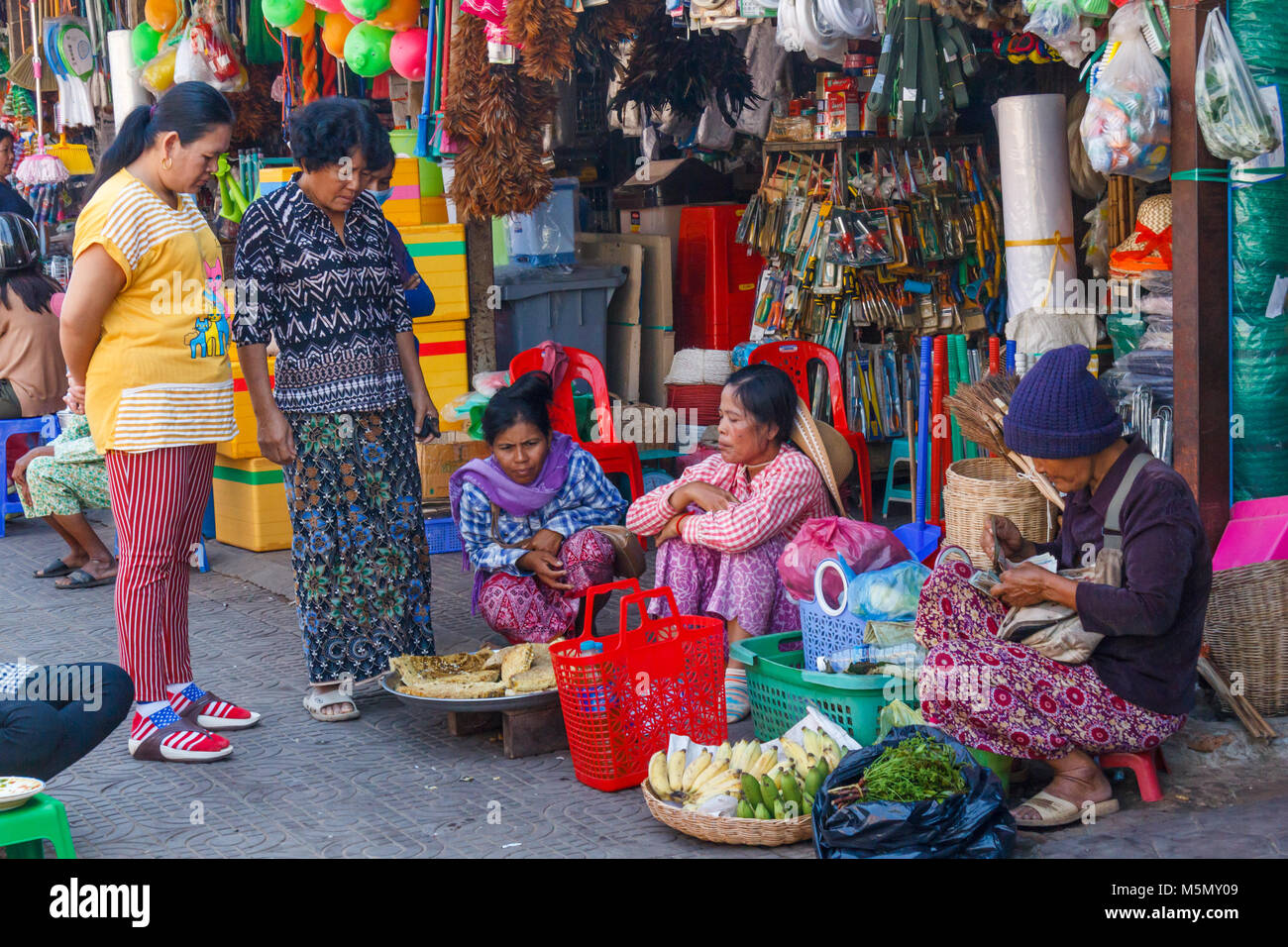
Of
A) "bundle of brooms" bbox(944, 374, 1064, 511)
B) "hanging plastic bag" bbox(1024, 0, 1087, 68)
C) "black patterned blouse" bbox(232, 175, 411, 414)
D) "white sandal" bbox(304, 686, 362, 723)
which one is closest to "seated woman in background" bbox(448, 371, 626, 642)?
"black patterned blouse" bbox(232, 175, 411, 414)

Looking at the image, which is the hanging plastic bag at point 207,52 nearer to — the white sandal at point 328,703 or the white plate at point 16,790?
the white sandal at point 328,703

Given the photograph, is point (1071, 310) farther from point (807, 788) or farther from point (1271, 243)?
point (807, 788)

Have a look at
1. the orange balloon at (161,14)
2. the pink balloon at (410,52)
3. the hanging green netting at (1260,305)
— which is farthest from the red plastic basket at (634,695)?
the orange balloon at (161,14)

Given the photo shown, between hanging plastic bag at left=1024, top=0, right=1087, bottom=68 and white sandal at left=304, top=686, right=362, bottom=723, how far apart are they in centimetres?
332

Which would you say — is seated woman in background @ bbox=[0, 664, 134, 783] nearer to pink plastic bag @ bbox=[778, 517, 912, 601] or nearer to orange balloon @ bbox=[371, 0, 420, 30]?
pink plastic bag @ bbox=[778, 517, 912, 601]

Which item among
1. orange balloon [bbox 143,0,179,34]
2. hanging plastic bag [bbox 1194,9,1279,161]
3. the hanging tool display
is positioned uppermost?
orange balloon [bbox 143,0,179,34]

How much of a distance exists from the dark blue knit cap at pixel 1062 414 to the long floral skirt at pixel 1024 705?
53 centimetres

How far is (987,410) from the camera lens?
5.20m

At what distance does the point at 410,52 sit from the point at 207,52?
2.44m

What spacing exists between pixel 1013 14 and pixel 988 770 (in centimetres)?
323

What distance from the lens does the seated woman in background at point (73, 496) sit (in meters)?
7.00

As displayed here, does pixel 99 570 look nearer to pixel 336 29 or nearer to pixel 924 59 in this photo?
pixel 336 29

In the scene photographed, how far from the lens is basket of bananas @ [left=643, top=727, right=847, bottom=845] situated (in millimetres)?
3699

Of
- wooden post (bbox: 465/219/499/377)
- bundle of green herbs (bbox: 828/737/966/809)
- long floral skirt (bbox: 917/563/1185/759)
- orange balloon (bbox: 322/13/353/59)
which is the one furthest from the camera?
orange balloon (bbox: 322/13/353/59)
